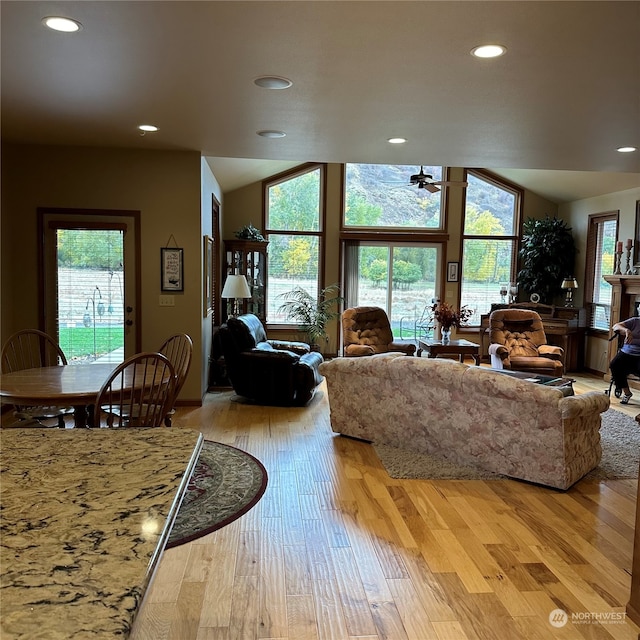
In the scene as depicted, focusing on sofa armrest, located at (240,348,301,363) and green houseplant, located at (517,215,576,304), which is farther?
green houseplant, located at (517,215,576,304)

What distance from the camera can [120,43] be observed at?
2.89m

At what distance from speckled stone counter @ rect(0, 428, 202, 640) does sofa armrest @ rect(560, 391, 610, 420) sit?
108 inches

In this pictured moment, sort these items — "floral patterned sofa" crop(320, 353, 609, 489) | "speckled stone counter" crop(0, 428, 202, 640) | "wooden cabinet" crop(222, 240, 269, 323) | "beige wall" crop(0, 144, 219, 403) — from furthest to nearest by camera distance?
"wooden cabinet" crop(222, 240, 269, 323) → "beige wall" crop(0, 144, 219, 403) → "floral patterned sofa" crop(320, 353, 609, 489) → "speckled stone counter" crop(0, 428, 202, 640)

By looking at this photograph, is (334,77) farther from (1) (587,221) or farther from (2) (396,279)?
(1) (587,221)

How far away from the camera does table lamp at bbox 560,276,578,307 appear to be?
8.61 metres

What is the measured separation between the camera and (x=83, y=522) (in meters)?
0.92

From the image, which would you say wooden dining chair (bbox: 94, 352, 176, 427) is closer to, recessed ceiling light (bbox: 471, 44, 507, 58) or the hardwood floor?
the hardwood floor

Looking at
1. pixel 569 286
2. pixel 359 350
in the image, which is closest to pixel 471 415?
pixel 359 350

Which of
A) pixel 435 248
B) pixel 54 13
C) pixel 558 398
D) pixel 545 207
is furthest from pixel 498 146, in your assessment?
pixel 545 207

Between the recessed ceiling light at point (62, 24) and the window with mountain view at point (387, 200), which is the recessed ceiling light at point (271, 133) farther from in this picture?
the window with mountain view at point (387, 200)

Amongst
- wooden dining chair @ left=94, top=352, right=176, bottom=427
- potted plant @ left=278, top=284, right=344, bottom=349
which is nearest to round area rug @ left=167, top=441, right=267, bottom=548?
wooden dining chair @ left=94, top=352, right=176, bottom=427

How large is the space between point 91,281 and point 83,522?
5.13 meters

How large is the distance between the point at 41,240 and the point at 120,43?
125 inches

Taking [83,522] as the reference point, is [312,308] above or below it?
below
